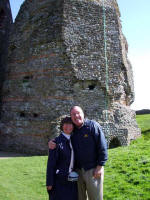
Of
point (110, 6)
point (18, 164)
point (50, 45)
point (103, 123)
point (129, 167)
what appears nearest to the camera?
point (129, 167)

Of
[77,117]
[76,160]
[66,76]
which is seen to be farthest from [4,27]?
[76,160]

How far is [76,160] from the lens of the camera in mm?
3295

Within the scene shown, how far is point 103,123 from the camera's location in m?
10.1

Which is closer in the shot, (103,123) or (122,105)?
(103,123)

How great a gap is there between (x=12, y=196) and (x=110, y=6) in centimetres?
1019

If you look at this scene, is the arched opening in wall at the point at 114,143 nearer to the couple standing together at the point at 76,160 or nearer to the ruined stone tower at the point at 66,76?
the ruined stone tower at the point at 66,76

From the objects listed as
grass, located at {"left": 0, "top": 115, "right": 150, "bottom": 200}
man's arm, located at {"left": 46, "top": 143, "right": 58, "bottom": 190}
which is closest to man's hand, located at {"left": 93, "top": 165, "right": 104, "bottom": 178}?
man's arm, located at {"left": 46, "top": 143, "right": 58, "bottom": 190}

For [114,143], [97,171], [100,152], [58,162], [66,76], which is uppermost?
[66,76]

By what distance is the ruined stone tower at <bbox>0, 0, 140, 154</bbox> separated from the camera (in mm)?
10281

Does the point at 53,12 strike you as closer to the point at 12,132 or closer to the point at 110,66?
the point at 110,66

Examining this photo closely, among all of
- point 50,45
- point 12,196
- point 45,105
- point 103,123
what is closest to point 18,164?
point 12,196

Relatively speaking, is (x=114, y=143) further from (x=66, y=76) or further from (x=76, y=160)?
(x=76, y=160)

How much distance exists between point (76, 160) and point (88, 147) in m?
0.27

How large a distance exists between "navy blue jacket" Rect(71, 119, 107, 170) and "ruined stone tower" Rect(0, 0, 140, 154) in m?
6.50
